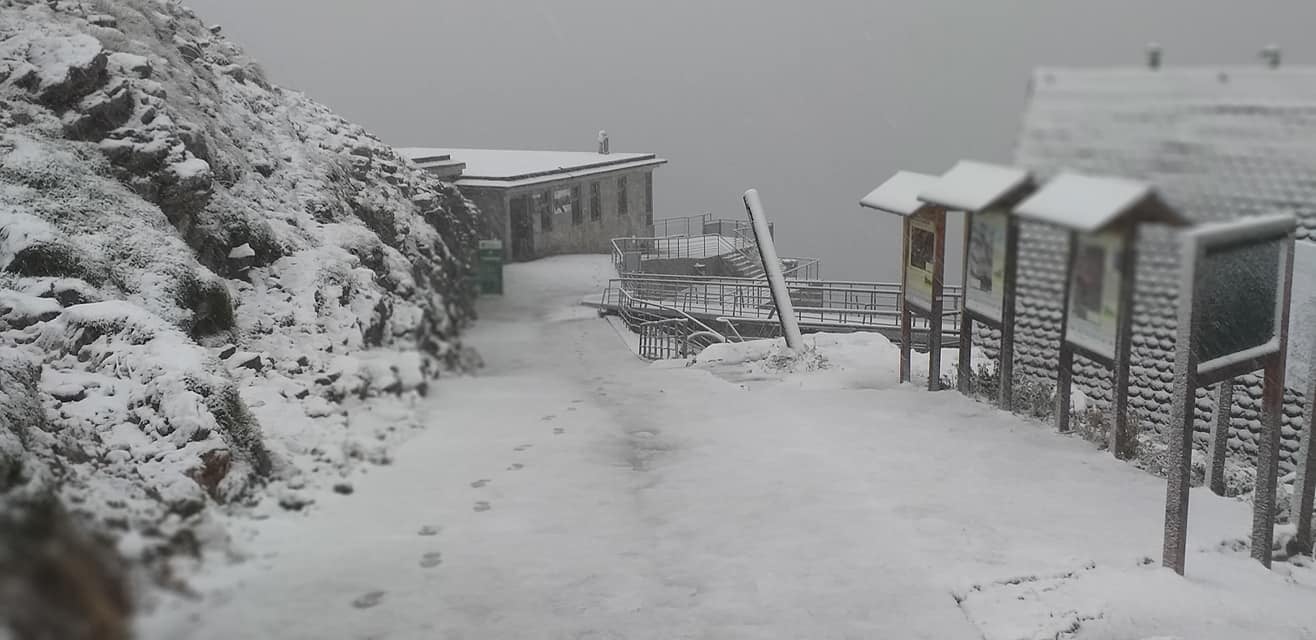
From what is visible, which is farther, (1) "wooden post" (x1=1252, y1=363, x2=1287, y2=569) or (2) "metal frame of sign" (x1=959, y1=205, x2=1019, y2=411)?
(1) "wooden post" (x1=1252, y1=363, x2=1287, y2=569)

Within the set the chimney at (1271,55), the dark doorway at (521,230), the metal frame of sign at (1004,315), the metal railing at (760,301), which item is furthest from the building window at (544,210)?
the chimney at (1271,55)

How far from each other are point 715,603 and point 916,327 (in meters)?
13.2

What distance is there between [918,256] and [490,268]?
10.1 meters

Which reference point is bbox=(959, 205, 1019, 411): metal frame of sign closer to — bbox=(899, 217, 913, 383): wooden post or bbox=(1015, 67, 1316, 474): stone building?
bbox=(1015, 67, 1316, 474): stone building

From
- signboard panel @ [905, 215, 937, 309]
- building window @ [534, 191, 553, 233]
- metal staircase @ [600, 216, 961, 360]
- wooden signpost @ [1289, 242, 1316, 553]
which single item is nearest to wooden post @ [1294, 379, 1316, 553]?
wooden signpost @ [1289, 242, 1316, 553]

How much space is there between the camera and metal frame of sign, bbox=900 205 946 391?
348 inches

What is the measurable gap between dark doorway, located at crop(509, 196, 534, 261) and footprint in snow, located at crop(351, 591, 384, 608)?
1904cm

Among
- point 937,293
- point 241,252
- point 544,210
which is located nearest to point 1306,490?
point 937,293

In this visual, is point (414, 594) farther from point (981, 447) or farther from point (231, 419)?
point (981, 447)

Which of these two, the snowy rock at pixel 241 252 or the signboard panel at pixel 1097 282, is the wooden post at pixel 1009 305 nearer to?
the signboard panel at pixel 1097 282

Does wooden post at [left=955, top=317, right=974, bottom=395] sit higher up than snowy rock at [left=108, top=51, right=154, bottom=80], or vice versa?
snowy rock at [left=108, top=51, right=154, bottom=80]

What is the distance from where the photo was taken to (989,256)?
14.2 ft

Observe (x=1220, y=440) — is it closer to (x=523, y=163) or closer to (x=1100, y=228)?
(x=1100, y=228)

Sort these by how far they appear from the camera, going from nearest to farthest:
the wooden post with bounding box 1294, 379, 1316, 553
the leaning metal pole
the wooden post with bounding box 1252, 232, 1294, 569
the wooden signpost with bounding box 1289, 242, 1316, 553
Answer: the wooden post with bounding box 1252, 232, 1294, 569 < the wooden signpost with bounding box 1289, 242, 1316, 553 < the wooden post with bounding box 1294, 379, 1316, 553 < the leaning metal pole
